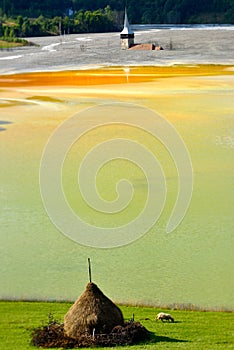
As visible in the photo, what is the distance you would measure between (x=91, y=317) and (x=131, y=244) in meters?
5.08

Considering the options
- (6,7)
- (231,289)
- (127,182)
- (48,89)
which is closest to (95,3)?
(6,7)

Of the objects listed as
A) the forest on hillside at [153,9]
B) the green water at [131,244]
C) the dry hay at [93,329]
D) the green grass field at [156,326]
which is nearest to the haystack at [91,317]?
the dry hay at [93,329]

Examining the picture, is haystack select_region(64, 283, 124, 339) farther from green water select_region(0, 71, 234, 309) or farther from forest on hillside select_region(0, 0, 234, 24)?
forest on hillside select_region(0, 0, 234, 24)

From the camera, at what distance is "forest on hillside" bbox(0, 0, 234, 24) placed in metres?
101

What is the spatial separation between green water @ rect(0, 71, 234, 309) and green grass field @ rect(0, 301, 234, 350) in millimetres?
662

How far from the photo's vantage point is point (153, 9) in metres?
106

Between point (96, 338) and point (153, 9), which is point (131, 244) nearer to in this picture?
point (96, 338)

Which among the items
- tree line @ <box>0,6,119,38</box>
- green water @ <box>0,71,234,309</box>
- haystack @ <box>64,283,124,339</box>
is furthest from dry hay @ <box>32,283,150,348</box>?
tree line @ <box>0,6,119,38</box>

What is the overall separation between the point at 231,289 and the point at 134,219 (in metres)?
4.02

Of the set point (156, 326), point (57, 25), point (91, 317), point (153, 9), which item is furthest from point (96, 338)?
point (153, 9)

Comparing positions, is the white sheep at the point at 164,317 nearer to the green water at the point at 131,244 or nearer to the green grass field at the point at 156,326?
the green grass field at the point at 156,326

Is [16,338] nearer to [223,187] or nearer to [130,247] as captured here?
[130,247]

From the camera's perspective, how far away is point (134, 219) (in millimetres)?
14688

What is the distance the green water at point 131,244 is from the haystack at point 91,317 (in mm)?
2312
